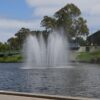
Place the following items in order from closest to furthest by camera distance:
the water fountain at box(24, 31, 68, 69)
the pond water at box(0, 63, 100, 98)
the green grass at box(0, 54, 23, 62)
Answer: the pond water at box(0, 63, 100, 98)
the water fountain at box(24, 31, 68, 69)
the green grass at box(0, 54, 23, 62)

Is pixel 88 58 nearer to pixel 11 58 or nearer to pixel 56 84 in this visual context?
pixel 11 58

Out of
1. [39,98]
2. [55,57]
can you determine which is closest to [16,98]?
[39,98]

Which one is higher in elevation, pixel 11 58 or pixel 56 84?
pixel 56 84

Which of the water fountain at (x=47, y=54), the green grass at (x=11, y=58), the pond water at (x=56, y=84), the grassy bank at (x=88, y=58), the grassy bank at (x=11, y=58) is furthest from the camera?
the grassy bank at (x=11, y=58)

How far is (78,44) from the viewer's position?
425 feet

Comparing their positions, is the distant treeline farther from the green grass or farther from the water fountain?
the water fountain

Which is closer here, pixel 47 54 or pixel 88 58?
pixel 47 54

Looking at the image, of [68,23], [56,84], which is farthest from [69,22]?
[56,84]

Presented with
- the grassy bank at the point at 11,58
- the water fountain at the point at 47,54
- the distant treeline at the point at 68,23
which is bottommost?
the grassy bank at the point at 11,58

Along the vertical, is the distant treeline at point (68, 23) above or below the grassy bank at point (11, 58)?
above

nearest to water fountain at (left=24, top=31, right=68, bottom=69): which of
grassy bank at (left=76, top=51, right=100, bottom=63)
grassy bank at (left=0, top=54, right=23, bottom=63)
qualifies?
grassy bank at (left=76, top=51, right=100, bottom=63)

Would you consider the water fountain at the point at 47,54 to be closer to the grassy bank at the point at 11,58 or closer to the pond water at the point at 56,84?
the pond water at the point at 56,84

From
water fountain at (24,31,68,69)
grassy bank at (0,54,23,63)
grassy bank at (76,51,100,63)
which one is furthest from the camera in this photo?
grassy bank at (0,54,23,63)

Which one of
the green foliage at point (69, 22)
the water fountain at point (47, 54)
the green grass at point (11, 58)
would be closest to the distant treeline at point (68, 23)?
the green foliage at point (69, 22)
